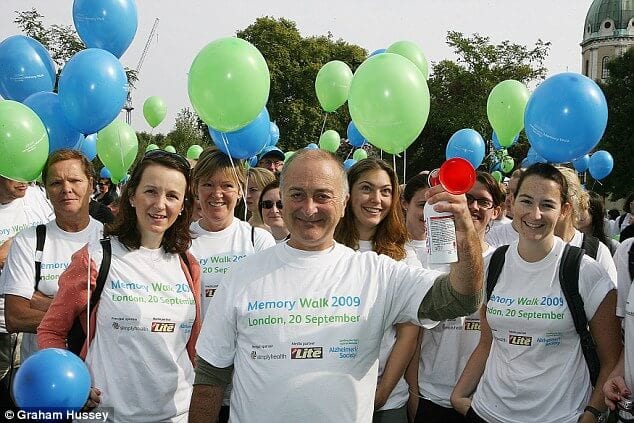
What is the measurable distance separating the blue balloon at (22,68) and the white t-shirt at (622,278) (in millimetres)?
4684

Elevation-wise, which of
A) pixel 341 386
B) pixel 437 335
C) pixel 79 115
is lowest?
pixel 437 335

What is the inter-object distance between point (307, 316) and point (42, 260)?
70.3 inches

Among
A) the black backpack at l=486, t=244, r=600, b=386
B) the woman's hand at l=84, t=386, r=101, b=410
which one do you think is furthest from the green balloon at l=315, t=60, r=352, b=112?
the woman's hand at l=84, t=386, r=101, b=410

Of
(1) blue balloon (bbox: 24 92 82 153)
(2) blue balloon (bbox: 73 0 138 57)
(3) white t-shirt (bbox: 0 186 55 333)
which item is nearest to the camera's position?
(3) white t-shirt (bbox: 0 186 55 333)

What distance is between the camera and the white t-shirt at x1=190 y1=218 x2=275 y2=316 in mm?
3443

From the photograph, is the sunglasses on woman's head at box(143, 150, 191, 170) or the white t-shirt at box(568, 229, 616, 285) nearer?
the sunglasses on woman's head at box(143, 150, 191, 170)

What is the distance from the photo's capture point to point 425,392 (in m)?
3.67

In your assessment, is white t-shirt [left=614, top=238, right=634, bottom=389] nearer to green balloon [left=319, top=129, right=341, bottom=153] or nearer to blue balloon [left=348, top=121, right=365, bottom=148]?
blue balloon [left=348, top=121, right=365, bottom=148]

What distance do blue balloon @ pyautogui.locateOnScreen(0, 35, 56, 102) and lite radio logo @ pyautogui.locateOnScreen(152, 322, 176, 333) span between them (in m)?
3.48

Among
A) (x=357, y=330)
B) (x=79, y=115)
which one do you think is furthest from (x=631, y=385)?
(x=79, y=115)

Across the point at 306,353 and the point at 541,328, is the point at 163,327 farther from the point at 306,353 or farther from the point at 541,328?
the point at 541,328

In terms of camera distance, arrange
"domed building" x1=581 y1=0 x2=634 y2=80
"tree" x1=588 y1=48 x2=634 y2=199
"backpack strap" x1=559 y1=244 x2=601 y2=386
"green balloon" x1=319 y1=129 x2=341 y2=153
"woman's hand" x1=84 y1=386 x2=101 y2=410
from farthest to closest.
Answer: "domed building" x1=581 y1=0 x2=634 y2=80
"tree" x1=588 y1=48 x2=634 y2=199
"green balloon" x1=319 y1=129 x2=341 y2=153
"backpack strap" x1=559 y1=244 x2=601 y2=386
"woman's hand" x1=84 y1=386 x2=101 y2=410

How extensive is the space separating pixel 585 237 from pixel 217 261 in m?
2.20

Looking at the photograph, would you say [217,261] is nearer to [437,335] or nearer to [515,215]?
[437,335]
